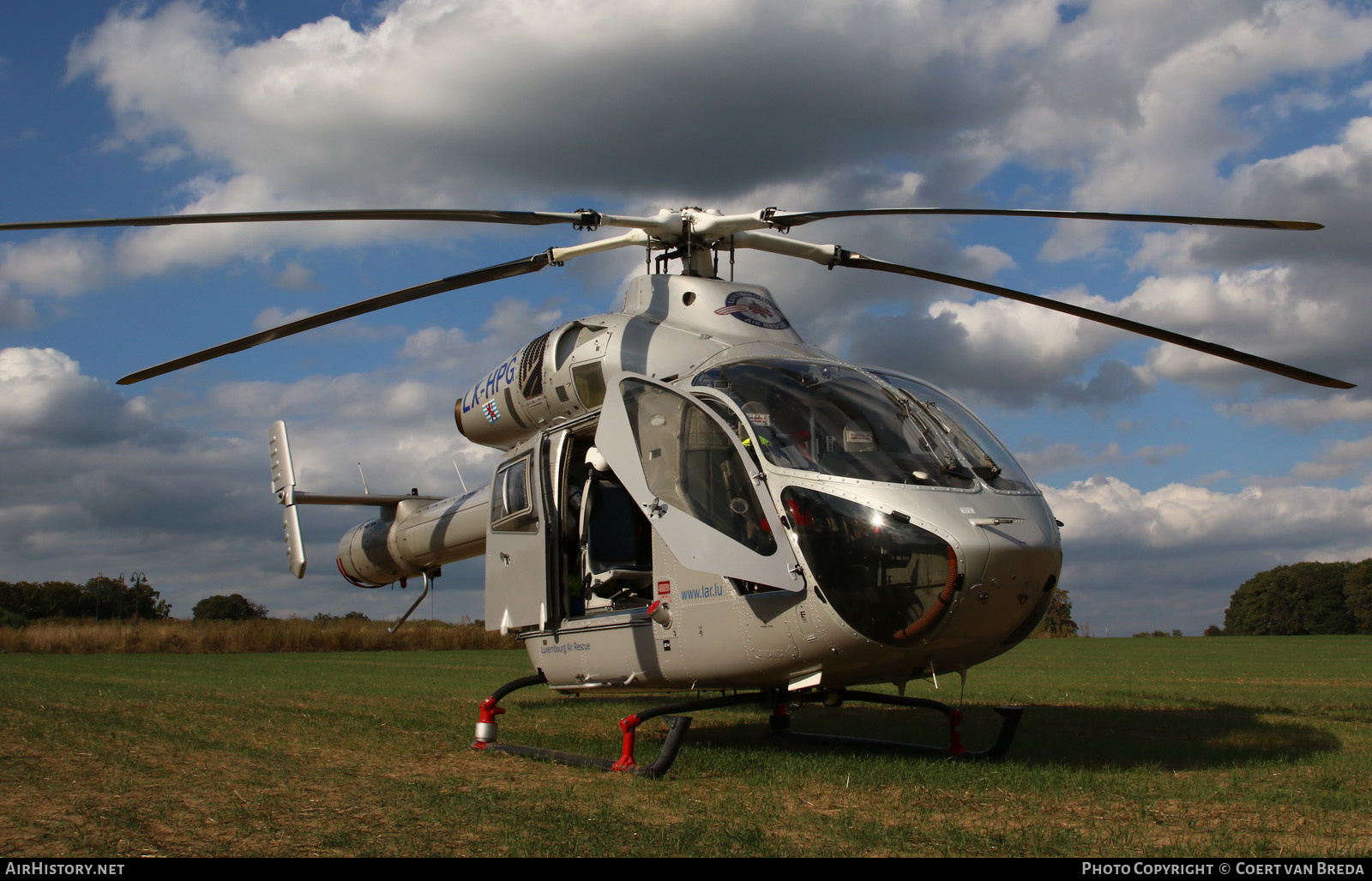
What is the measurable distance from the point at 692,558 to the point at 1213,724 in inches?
249

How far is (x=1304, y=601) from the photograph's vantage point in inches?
3295

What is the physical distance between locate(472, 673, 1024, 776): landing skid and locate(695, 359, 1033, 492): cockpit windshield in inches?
68.0

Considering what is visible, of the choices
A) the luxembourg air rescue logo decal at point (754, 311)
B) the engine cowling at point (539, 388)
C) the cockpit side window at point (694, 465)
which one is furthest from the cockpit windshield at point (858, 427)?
the engine cowling at point (539, 388)

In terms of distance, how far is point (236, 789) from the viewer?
22.0 ft

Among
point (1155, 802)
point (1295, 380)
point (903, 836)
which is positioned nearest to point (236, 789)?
point (903, 836)

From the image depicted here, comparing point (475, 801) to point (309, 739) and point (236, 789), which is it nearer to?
point (236, 789)

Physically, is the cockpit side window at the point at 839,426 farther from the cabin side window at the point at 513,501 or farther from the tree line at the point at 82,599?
the tree line at the point at 82,599

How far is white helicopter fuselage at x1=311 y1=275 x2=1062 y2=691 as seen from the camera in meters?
6.53

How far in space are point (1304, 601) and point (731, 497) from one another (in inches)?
3652

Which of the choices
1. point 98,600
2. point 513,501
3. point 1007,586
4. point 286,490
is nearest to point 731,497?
point 1007,586

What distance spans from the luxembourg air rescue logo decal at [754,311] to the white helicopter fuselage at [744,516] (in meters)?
0.03

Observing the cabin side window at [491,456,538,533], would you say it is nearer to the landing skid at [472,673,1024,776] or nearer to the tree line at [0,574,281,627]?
the landing skid at [472,673,1024,776]

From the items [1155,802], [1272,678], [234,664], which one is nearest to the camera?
[1155,802]

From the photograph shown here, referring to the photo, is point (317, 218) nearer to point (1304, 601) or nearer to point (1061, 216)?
point (1061, 216)
